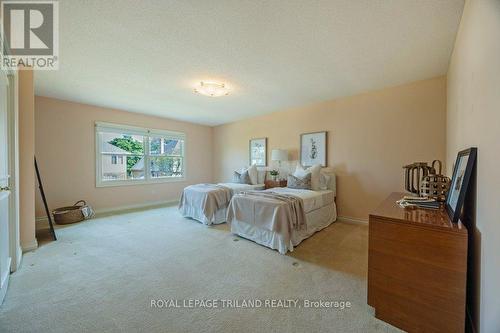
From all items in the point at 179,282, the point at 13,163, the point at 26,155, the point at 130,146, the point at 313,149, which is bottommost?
the point at 179,282

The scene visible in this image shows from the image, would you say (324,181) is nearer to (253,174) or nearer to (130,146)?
(253,174)

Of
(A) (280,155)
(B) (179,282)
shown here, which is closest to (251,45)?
(B) (179,282)

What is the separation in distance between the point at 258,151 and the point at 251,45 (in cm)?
336

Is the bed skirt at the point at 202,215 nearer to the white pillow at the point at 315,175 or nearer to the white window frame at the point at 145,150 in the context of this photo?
the white pillow at the point at 315,175

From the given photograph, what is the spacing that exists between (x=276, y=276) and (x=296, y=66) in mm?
2505

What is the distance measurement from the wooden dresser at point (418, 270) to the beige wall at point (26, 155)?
384cm

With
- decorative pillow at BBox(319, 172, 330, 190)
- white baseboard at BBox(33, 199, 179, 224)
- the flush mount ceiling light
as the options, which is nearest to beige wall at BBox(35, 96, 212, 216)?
white baseboard at BBox(33, 199, 179, 224)

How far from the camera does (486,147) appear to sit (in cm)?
118

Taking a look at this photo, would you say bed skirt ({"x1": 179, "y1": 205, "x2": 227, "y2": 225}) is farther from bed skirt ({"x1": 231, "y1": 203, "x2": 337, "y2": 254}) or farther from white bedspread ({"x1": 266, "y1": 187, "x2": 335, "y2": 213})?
white bedspread ({"x1": 266, "y1": 187, "x2": 335, "y2": 213})

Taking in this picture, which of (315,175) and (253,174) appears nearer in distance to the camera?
(315,175)

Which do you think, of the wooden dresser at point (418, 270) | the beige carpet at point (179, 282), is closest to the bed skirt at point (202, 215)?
the beige carpet at point (179, 282)

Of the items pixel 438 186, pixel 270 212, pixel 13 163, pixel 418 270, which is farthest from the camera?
pixel 270 212

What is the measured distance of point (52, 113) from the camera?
3975 millimetres

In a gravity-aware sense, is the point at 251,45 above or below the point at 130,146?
above
